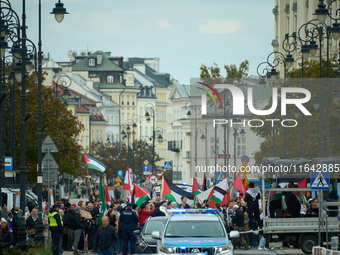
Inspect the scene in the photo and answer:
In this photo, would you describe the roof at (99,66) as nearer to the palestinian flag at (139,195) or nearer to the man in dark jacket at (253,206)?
the palestinian flag at (139,195)

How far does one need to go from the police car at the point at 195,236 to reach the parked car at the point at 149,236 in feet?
8.43

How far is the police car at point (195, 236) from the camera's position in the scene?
772 inches

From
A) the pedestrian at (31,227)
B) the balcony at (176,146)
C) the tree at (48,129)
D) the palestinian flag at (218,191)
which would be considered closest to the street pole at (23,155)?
the pedestrian at (31,227)

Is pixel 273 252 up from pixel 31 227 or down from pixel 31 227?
down

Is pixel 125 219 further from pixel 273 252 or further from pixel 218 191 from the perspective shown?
pixel 218 191

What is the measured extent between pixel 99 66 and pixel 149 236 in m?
154

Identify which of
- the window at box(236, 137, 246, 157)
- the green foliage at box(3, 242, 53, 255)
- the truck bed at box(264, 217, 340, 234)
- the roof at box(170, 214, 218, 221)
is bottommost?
the green foliage at box(3, 242, 53, 255)

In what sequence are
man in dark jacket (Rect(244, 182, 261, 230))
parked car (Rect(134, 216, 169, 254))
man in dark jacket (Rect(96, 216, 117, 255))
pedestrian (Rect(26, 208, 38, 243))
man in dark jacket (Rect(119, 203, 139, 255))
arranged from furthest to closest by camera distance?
man in dark jacket (Rect(244, 182, 261, 230))
pedestrian (Rect(26, 208, 38, 243))
man in dark jacket (Rect(119, 203, 139, 255))
parked car (Rect(134, 216, 169, 254))
man in dark jacket (Rect(96, 216, 117, 255))

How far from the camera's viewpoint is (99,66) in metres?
177

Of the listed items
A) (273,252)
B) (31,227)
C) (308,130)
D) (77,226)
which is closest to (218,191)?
(273,252)

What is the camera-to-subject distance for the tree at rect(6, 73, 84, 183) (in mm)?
50000

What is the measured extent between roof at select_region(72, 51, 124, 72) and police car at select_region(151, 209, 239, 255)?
153056 millimetres

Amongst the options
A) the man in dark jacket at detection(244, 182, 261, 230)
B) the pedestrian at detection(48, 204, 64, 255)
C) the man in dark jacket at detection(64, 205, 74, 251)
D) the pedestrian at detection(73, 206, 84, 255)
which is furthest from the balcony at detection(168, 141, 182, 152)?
the pedestrian at detection(48, 204, 64, 255)

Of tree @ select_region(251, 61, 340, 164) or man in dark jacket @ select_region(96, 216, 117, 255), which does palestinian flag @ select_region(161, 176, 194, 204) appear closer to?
tree @ select_region(251, 61, 340, 164)
